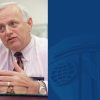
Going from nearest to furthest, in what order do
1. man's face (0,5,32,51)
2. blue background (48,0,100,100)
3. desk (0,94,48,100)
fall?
blue background (48,0,100,100) < desk (0,94,48,100) < man's face (0,5,32,51)

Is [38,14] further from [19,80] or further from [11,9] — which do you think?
[19,80]

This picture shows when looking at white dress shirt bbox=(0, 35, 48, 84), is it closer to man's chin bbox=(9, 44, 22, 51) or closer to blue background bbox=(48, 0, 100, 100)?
man's chin bbox=(9, 44, 22, 51)

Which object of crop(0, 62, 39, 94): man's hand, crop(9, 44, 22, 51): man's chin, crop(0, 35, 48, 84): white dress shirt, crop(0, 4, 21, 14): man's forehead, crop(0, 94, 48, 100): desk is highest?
crop(0, 4, 21, 14): man's forehead

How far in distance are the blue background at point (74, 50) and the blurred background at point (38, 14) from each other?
0.35 m

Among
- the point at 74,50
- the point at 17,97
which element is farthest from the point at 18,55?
the point at 74,50

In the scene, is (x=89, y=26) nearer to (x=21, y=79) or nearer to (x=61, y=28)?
(x=61, y=28)

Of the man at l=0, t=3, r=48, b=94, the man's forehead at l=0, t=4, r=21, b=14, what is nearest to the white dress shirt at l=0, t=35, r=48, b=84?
the man at l=0, t=3, r=48, b=94

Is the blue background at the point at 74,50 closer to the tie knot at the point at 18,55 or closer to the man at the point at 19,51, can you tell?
the man at the point at 19,51

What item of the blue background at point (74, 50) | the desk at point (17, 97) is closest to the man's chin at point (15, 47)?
the desk at point (17, 97)

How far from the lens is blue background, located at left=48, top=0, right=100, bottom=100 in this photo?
1363 mm

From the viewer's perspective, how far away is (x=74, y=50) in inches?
55.4

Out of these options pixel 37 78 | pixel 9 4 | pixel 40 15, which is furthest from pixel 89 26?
pixel 9 4

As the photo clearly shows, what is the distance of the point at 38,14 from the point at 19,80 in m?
0.59

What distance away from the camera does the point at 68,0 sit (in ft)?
4.67
